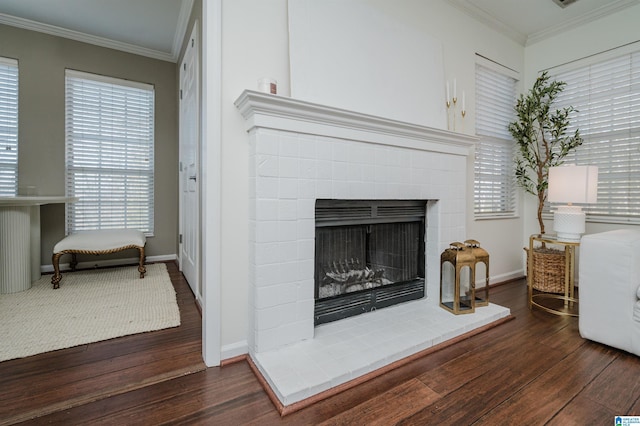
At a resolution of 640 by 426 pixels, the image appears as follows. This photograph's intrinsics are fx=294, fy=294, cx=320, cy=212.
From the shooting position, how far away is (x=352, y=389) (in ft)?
4.38

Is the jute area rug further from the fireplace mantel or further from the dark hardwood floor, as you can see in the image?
the fireplace mantel

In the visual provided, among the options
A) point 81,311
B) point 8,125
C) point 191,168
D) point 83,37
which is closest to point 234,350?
point 81,311

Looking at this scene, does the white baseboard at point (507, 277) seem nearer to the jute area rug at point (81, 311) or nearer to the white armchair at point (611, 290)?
the white armchair at point (611, 290)

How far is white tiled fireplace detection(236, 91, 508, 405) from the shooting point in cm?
146

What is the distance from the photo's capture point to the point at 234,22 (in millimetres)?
1589

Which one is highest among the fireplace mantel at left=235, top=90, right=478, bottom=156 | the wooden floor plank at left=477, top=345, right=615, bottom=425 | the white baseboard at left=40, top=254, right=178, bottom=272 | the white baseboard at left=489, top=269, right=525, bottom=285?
the fireplace mantel at left=235, top=90, right=478, bottom=156

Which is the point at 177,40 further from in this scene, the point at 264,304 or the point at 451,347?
the point at 451,347

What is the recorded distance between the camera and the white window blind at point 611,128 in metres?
2.61

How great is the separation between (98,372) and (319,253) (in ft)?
4.27

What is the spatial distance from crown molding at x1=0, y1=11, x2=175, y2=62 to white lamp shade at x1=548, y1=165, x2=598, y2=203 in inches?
167

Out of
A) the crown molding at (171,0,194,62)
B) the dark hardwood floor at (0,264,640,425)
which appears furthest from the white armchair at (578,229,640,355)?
→ the crown molding at (171,0,194,62)

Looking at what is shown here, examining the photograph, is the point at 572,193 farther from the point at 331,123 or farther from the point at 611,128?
the point at 331,123

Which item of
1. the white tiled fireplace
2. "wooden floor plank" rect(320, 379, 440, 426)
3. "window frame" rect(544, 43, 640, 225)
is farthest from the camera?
"window frame" rect(544, 43, 640, 225)

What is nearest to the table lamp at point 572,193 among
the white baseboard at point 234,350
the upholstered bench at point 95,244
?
the white baseboard at point 234,350
